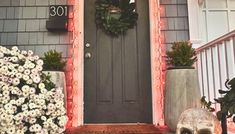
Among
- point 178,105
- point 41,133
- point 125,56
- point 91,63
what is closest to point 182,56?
point 178,105

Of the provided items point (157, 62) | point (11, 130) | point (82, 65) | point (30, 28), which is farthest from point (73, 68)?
point (11, 130)

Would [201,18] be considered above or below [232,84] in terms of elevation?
above

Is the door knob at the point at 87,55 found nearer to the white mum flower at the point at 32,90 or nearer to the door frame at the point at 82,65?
the door frame at the point at 82,65

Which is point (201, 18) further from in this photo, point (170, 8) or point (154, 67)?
point (154, 67)

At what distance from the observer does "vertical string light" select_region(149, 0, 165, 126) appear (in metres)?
3.85

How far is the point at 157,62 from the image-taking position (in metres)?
3.93

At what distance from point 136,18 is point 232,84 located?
81.4 inches

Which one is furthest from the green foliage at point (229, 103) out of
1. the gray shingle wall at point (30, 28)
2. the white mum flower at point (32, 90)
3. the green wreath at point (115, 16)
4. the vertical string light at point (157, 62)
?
the gray shingle wall at point (30, 28)

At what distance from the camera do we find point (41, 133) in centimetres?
241

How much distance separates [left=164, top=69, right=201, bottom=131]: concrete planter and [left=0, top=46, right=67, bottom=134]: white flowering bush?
124cm

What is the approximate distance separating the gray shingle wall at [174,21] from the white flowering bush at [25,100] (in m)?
1.98

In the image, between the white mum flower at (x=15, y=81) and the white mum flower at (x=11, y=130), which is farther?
the white mum flower at (x=15, y=81)

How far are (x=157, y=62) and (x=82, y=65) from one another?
1.04 metres

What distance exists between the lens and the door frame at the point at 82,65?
12.6 ft
